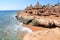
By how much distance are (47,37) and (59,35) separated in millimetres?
1303

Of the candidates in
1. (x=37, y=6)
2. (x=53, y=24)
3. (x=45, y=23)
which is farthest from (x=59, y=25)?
(x=37, y=6)

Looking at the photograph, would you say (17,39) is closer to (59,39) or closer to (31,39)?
(31,39)

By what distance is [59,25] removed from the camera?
24.6 meters

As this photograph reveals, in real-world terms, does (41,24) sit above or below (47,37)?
below

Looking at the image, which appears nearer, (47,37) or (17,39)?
(47,37)

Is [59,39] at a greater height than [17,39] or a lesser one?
greater

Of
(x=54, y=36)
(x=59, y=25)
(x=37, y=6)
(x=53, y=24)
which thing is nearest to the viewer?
(x=54, y=36)

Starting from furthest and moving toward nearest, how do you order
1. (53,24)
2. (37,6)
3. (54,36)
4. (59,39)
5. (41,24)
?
(37,6) → (41,24) → (53,24) → (54,36) → (59,39)

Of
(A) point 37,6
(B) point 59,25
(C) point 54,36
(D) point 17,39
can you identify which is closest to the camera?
(C) point 54,36

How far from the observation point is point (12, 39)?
19.5 metres

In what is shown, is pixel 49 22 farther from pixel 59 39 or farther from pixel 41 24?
pixel 59 39

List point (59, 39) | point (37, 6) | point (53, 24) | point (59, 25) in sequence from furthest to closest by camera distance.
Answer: point (37, 6) → point (53, 24) → point (59, 25) → point (59, 39)

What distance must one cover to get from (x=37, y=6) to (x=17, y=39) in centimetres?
4290

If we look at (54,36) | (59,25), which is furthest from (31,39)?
(59,25)
